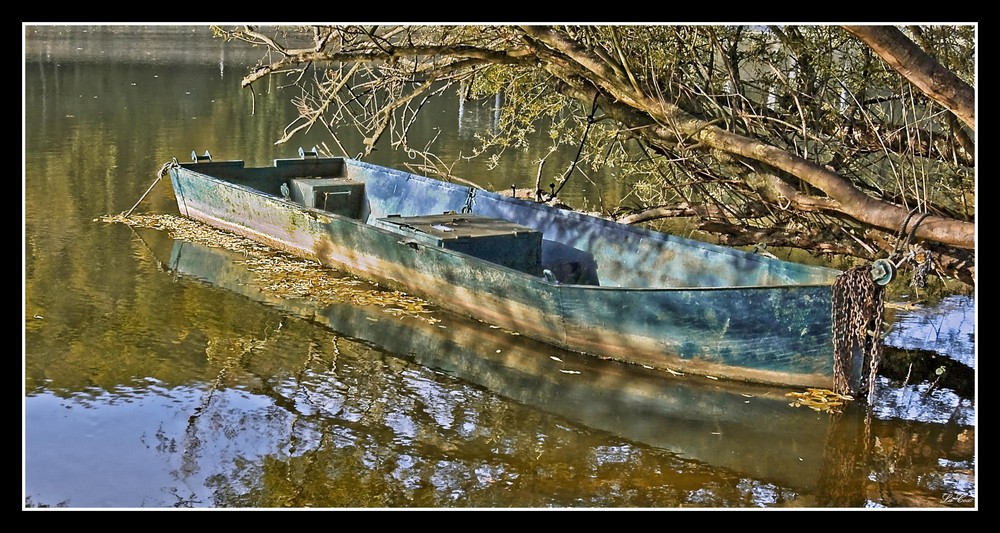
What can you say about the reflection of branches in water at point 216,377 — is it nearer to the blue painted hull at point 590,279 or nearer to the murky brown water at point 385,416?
the murky brown water at point 385,416

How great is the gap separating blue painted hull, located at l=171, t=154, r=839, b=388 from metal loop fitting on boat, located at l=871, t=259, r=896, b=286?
1.16 ft

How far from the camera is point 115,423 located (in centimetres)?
812

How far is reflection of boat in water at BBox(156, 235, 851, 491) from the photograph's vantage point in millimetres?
7957

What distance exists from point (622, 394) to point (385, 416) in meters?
1.86

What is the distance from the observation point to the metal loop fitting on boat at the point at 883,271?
8.18 metres

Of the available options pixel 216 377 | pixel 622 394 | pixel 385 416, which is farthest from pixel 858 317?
pixel 216 377

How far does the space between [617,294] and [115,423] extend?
3.84 m

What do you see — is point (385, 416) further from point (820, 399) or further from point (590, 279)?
point (590, 279)

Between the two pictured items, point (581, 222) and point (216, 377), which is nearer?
point (216, 377)

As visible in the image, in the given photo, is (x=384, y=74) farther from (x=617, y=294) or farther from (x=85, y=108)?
(x=85, y=108)

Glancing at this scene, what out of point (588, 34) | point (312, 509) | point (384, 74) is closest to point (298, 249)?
point (384, 74)

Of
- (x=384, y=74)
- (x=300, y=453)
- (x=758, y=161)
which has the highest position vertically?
(x=384, y=74)

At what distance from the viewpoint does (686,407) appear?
344 inches

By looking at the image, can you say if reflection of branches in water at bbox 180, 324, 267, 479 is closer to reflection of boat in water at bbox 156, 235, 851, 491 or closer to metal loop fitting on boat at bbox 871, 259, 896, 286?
reflection of boat in water at bbox 156, 235, 851, 491
